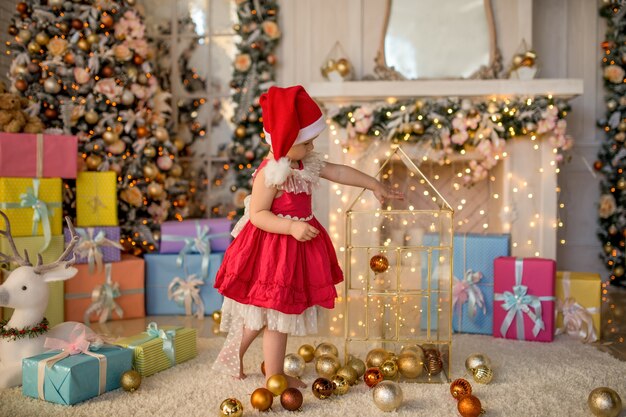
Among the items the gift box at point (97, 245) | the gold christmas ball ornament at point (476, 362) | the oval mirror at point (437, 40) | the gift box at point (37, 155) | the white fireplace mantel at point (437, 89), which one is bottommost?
the gold christmas ball ornament at point (476, 362)

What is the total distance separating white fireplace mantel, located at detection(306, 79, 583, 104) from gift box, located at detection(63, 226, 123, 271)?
5.42 feet

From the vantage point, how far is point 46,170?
346 centimetres

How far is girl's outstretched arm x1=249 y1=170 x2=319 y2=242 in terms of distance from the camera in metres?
2.21

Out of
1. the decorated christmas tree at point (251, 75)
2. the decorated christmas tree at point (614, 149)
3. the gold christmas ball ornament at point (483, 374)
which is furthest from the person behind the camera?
the decorated christmas tree at point (251, 75)

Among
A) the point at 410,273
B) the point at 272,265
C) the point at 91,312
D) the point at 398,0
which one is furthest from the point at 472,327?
the point at 398,0

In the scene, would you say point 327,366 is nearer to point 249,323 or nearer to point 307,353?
point 307,353

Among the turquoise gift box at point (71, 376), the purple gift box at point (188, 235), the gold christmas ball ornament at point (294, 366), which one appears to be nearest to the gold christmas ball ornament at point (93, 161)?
the purple gift box at point (188, 235)

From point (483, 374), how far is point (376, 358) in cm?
44

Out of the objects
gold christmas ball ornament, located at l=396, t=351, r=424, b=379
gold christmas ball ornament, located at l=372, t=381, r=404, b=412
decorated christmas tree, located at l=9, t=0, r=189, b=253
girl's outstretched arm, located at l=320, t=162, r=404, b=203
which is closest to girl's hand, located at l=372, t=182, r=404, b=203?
girl's outstretched arm, located at l=320, t=162, r=404, b=203

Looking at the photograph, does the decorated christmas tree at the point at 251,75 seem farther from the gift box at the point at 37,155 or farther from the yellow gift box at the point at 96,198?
the gift box at the point at 37,155

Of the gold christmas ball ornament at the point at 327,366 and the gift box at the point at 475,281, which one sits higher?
the gift box at the point at 475,281

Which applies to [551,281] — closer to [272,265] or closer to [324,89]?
[272,265]

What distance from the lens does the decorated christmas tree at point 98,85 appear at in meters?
4.02

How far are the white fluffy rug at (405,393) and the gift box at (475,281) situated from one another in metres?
0.44
